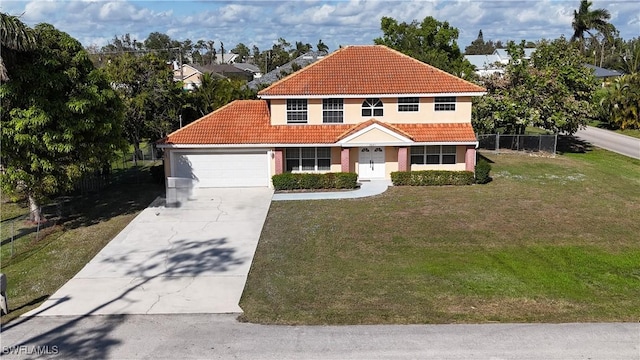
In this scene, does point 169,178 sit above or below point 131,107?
below

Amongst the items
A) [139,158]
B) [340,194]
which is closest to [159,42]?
[139,158]

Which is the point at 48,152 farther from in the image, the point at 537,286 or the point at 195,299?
the point at 537,286

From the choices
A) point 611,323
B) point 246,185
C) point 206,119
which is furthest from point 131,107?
point 611,323

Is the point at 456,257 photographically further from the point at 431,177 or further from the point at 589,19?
the point at 589,19

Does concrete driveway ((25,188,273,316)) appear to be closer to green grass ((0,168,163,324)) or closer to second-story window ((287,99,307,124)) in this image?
green grass ((0,168,163,324))

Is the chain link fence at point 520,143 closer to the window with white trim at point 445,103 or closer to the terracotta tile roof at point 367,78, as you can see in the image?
the window with white trim at point 445,103

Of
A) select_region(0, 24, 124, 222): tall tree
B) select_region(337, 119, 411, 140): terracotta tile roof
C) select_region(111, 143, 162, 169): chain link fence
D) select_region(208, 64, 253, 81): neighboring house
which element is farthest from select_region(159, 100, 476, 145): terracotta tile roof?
select_region(208, 64, 253, 81): neighboring house

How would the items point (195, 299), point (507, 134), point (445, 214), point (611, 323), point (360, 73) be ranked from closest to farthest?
point (611, 323)
point (195, 299)
point (445, 214)
point (360, 73)
point (507, 134)
